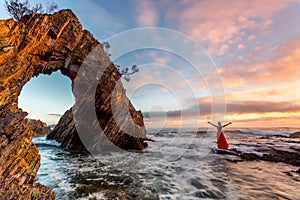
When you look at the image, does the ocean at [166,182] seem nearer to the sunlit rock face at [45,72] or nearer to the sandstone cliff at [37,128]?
the sunlit rock face at [45,72]

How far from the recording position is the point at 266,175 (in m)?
11.6

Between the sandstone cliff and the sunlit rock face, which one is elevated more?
the sunlit rock face

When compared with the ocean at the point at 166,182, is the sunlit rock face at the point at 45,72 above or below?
above

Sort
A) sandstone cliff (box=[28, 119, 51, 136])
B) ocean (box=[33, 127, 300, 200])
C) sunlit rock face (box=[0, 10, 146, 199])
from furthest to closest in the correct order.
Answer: sandstone cliff (box=[28, 119, 51, 136]) < ocean (box=[33, 127, 300, 200]) < sunlit rock face (box=[0, 10, 146, 199])

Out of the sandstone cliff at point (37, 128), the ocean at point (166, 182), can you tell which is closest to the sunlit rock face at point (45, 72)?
the ocean at point (166, 182)

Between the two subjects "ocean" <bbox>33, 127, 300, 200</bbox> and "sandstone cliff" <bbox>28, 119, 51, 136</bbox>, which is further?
"sandstone cliff" <bbox>28, 119, 51, 136</bbox>

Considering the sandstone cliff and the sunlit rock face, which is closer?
the sunlit rock face

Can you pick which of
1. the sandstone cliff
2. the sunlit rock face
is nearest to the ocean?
the sunlit rock face

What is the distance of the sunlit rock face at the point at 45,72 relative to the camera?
567 cm

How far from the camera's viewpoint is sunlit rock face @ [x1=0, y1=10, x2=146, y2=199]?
5672 millimetres

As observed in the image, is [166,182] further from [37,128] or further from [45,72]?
[37,128]

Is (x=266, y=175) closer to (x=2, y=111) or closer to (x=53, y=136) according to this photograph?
(x=2, y=111)

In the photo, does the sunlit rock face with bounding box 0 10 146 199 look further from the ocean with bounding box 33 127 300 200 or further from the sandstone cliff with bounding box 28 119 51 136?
the sandstone cliff with bounding box 28 119 51 136

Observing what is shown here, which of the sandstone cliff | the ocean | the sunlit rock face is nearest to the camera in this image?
the sunlit rock face
